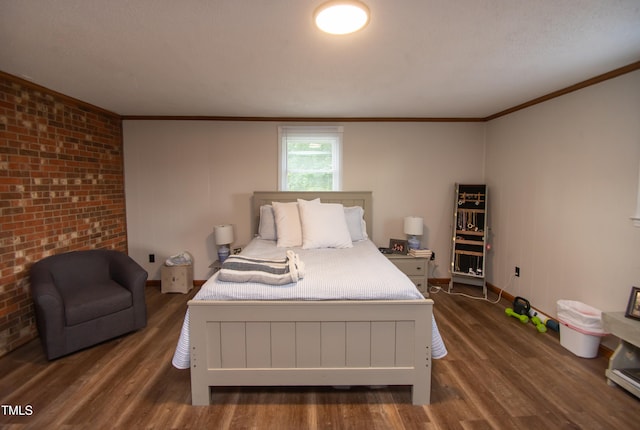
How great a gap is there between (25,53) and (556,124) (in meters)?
A: 4.24

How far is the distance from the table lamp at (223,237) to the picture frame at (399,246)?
6.57ft

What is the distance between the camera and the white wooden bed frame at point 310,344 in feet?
5.95

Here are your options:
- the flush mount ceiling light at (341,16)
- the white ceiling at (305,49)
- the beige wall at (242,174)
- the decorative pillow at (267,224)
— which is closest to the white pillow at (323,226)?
the decorative pillow at (267,224)

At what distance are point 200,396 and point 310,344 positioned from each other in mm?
738

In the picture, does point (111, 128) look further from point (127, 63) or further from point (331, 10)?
point (331, 10)

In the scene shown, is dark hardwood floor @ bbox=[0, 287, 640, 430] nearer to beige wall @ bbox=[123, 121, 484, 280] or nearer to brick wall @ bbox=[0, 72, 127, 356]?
brick wall @ bbox=[0, 72, 127, 356]

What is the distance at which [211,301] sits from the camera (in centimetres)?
180

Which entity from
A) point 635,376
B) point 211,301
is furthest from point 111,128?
point 635,376

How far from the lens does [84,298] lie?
8.07 feet

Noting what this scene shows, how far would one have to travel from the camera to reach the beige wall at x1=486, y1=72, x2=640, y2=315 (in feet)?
7.33

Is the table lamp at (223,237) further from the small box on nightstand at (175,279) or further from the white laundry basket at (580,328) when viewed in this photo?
the white laundry basket at (580,328)

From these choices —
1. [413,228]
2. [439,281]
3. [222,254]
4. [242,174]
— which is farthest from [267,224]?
[439,281]

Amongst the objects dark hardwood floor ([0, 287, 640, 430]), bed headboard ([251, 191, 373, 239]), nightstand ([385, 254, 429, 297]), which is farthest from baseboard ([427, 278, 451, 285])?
dark hardwood floor ([0, 287, 640, 430])

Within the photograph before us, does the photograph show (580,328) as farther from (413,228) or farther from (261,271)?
(261,271)
